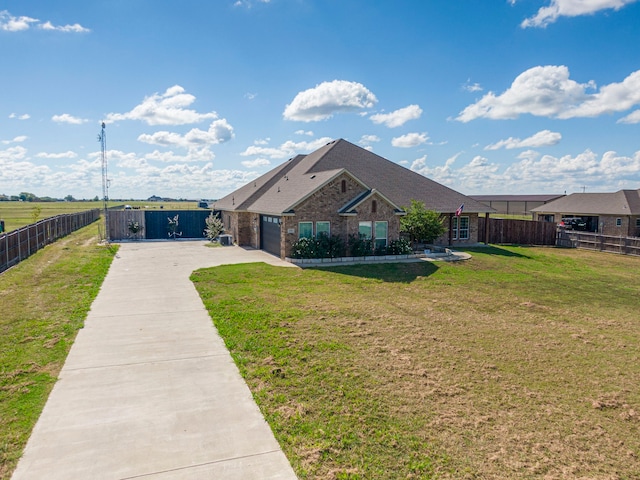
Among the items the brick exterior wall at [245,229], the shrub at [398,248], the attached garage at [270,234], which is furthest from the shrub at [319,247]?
the brick exterior wall at [245,229]

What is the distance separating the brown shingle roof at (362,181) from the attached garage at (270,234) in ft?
2.66

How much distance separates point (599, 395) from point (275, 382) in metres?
5.47

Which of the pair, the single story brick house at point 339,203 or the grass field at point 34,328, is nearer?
the grass field at point 34,328

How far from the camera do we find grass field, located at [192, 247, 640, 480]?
16.6ft

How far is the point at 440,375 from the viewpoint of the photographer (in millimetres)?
7371

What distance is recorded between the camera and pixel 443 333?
387 inches

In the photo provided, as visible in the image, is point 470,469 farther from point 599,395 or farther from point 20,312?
point 20,312

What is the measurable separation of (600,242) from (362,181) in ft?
54.5

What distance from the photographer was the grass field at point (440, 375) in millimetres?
5066

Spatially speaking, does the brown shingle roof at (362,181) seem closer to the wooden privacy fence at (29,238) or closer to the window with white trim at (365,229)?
the window with white trim at (365,229)

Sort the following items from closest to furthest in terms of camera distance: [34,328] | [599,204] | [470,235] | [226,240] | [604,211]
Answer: [34,328], [470,235], [226,240], [604,211], [599,204]

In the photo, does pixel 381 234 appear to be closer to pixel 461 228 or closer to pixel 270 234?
pixel 270 234

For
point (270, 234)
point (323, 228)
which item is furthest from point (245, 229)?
point (323, 228)

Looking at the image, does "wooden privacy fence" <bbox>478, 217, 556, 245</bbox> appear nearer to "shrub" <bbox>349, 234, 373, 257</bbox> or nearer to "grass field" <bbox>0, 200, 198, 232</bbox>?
"shrub" <bbox>349, 234, 373, 257</bbox>
